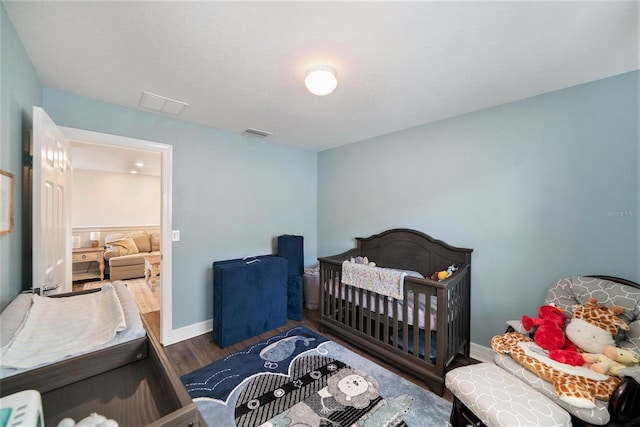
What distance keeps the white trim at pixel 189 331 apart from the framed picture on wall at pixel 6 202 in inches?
68.3

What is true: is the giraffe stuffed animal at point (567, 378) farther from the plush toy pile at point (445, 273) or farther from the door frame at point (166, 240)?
the door frame at point (166, 240)

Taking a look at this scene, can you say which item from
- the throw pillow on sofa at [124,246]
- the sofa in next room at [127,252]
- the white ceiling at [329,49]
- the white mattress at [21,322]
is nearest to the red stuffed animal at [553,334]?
the white ceiling at [329,49]

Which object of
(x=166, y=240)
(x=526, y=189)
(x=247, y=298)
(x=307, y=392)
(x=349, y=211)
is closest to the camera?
(x=307, y=392)

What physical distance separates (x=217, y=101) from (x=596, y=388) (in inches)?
119

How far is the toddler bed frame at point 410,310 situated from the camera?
1907mm

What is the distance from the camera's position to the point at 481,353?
224 centimetres

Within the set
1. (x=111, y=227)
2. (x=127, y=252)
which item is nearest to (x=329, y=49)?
(x=127, y=252)

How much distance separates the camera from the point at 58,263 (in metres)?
1.87

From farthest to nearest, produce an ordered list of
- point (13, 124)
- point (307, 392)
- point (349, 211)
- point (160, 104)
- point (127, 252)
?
point (127, 252)
point (349, 211)
point (160, 104)
point (307, 392)
point (13, 124)

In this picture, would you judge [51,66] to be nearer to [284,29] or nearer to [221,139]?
[221,139]

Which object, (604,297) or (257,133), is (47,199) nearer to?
(257,133)

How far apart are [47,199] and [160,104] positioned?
112 cm

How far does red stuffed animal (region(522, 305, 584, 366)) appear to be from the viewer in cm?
138

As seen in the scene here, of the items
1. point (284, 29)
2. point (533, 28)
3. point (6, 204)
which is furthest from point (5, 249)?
point (533, 28)
